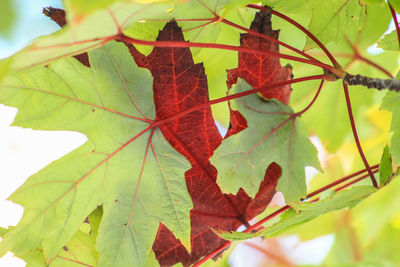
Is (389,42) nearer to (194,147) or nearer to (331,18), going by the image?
(331,18)

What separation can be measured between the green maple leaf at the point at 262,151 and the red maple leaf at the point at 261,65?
0.02 metres

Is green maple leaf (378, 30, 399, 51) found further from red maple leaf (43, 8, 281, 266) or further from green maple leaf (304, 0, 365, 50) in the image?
red maple leaf (43, 8, 281, 266)

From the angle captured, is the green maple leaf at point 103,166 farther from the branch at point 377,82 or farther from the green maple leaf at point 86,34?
the branch at point 377,82

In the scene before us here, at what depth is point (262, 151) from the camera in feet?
2.00

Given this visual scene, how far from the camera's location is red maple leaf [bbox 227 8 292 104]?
1.88 ft

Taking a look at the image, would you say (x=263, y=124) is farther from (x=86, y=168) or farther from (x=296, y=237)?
(x=296, y=237)

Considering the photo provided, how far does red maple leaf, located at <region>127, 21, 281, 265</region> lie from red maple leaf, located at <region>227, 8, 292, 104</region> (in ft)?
0.19

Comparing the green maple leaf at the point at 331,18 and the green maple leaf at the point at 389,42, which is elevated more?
the green maple leaf at the point at 331,18

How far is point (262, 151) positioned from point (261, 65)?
0.41 feet

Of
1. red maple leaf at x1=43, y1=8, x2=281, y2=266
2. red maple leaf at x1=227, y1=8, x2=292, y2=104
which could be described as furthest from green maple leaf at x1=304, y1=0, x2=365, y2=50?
red maple leaf at x1=43, y1=8, x2=281, y2=266

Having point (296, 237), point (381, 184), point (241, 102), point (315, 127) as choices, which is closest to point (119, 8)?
point (241, 102)

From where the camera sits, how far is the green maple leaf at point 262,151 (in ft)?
1.94

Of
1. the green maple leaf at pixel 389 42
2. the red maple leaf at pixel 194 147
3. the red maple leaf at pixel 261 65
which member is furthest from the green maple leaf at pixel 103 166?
the green maple leaf at pixel 389 42

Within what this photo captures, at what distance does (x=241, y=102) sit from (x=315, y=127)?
475mm
